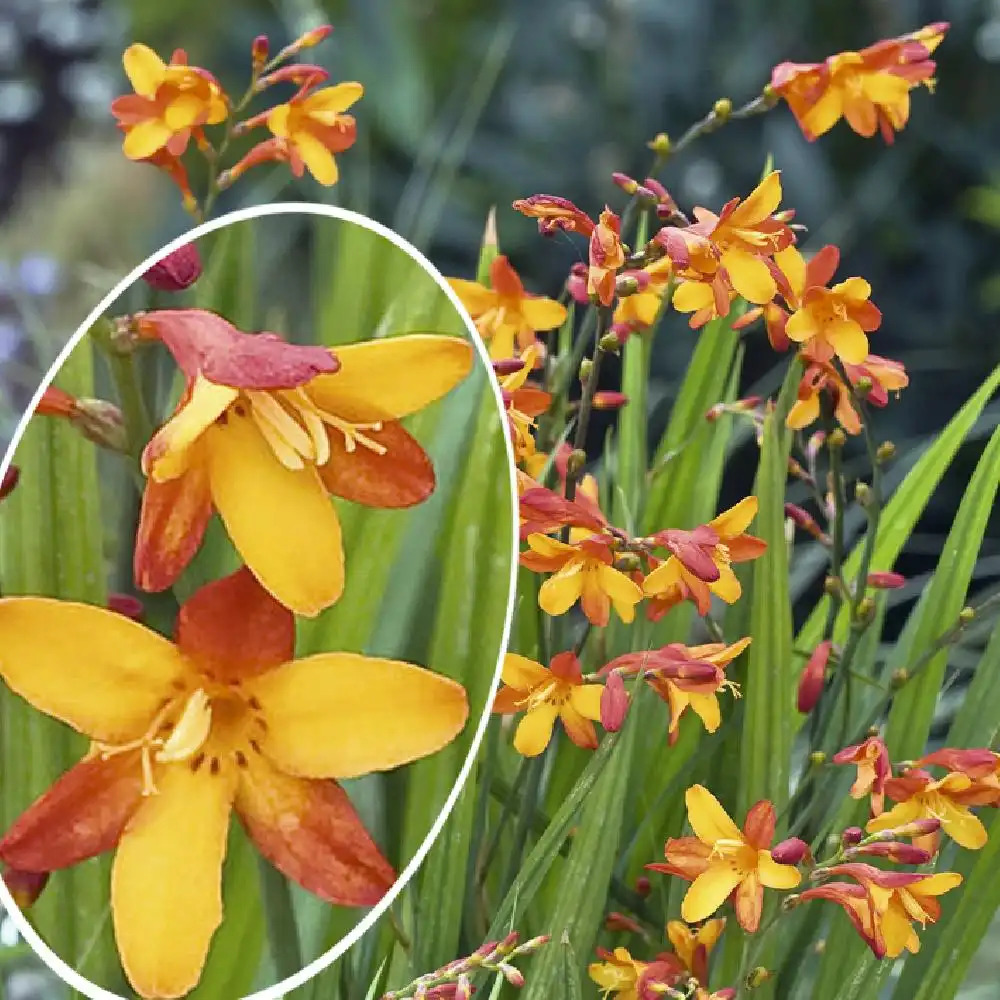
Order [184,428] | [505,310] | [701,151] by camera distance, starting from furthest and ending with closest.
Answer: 1. [701,151]
2. [505,310]
3. [184,428]

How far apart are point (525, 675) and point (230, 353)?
11 centimetres

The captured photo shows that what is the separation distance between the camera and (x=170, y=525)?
0.33 m

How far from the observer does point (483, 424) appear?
36cm

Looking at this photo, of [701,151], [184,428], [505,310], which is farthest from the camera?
[701,151]

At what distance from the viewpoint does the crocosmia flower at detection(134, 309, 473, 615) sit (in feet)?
1.05

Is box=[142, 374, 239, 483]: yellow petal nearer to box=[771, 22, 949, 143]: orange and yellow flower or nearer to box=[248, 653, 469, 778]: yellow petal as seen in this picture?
box=[248, 653, 469, 778]: yellow petal

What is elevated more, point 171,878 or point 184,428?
point 184,428

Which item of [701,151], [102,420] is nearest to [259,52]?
[102,420]

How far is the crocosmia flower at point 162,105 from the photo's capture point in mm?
388

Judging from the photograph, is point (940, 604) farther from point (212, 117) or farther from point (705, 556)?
point (212, 117)

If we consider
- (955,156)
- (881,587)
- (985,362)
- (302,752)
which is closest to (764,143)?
(955,156)

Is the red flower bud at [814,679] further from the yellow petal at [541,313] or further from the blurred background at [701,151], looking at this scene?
the blurred background at [701,151]

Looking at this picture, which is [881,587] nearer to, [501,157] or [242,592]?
[242,592]

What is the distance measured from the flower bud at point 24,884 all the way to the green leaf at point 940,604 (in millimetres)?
245
